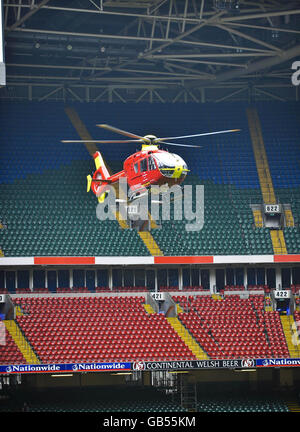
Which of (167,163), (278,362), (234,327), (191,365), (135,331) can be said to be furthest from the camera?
(234,327)

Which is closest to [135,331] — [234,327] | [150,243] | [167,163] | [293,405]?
[234,327]

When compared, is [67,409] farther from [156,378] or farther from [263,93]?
[263,93]

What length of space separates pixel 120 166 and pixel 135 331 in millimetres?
9645

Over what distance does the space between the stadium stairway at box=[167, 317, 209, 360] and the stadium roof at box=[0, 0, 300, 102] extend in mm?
13462

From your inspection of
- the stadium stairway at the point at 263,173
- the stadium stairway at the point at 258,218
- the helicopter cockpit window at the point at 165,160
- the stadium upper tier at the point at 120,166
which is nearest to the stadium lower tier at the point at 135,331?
the stadium upper tier at the point at 120,166

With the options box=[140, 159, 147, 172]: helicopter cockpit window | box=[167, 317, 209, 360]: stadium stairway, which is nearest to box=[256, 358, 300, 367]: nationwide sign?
box=[167, 317, 209, 360]: stadium stairway

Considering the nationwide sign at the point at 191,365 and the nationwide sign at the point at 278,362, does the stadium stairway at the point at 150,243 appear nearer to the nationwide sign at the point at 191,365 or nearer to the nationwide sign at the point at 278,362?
the nationwide sign at the point at 191,365

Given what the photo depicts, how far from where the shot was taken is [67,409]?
35750mm

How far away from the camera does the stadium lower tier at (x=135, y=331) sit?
3612 centimetres

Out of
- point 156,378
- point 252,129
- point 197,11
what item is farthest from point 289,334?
point 197,11

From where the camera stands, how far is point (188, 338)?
3716 centimetres

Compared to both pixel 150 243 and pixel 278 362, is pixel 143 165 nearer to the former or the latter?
pixel 150 243
